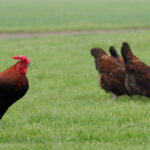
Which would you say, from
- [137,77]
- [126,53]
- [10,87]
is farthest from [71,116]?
Result: [126,53]

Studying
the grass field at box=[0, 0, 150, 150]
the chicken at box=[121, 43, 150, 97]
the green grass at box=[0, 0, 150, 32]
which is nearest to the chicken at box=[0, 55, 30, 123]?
the grass field at box=[0, 0, 150, 150]

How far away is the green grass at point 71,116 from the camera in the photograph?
5.70 metres

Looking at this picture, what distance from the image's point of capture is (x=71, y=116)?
7016 mm

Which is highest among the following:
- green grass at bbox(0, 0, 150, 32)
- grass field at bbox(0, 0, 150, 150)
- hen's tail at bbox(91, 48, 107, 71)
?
hen's tail at bbox(91, 48, 107, 71)

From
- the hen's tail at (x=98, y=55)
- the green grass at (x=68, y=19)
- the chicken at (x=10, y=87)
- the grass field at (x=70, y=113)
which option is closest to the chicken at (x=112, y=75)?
the hen's tail at (x=98, y=55)

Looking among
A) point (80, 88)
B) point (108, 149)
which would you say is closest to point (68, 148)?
point (108, 149)

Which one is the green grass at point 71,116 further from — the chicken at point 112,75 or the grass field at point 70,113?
the chicken at point 112,75

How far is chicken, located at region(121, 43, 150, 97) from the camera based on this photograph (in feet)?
30.7

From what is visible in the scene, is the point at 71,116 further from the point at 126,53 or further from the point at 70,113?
the point at 126,53

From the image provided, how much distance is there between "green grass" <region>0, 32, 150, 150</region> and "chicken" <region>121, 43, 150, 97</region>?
279 mm

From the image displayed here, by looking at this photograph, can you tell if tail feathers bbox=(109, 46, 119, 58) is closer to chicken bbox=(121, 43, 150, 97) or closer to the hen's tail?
the hen's tail

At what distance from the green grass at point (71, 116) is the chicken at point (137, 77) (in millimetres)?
279

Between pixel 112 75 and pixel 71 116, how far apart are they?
3010 mm

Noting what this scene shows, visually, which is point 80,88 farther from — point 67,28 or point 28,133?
point 67,28
